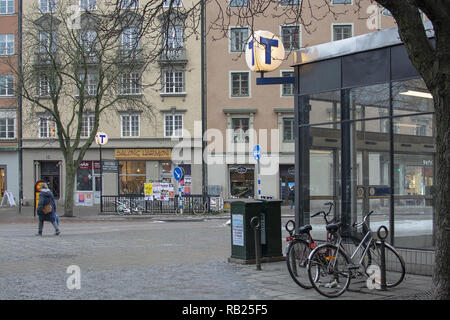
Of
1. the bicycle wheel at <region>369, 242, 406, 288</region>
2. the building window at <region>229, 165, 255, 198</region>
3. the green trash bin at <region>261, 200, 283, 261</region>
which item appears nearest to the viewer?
the bicycle wheel at <region>369, 242, 406, 288</region>

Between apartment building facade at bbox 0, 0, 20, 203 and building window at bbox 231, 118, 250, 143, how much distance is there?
15.5 meters

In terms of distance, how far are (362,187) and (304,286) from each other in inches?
131

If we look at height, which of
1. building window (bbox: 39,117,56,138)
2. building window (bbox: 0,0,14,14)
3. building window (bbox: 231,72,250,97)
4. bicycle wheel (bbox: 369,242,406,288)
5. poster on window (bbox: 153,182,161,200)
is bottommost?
bicycle wheel (bbox: 369,242,406,288)

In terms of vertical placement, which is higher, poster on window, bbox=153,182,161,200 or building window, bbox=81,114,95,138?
building window, bbox=81,114,95,138

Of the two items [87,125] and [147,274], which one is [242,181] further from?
[147,274]

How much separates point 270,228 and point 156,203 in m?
21.1

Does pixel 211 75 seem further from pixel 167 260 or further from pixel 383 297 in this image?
pixel 383 297

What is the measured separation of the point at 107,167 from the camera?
131 ft

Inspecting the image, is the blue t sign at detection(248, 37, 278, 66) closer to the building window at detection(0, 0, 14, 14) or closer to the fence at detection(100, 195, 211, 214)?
the fence at detection(100, 195, 211, 214)

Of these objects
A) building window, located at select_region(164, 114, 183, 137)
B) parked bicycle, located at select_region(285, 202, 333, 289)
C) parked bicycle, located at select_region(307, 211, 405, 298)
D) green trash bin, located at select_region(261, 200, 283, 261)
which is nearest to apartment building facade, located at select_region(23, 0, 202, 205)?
building window, located at select_region(164, 114, 183, 137)

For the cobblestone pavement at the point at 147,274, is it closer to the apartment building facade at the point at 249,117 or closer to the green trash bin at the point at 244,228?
the green trash bin at the point at 244,228

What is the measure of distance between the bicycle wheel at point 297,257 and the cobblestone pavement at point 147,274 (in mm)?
169

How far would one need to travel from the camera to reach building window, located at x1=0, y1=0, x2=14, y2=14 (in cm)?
4188
